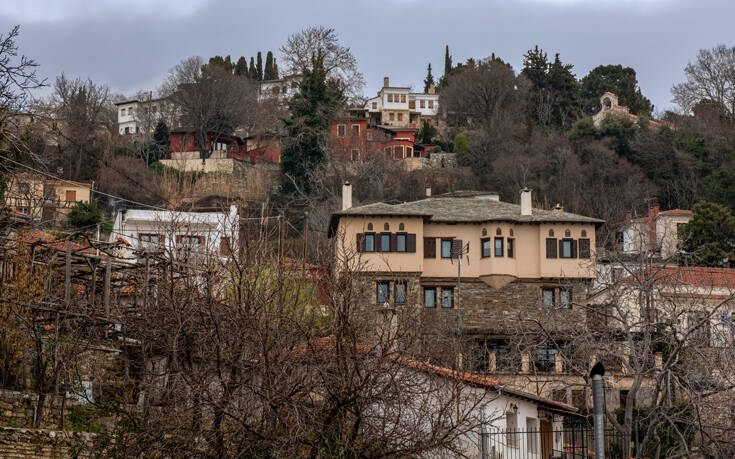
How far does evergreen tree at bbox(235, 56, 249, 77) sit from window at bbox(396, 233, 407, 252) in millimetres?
64463

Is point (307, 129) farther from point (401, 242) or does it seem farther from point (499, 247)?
point (499, 247)

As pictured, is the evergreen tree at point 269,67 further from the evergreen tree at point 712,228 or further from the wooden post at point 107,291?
the wooden post at point 107,291

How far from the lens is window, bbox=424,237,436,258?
46.0 meters

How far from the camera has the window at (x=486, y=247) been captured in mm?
45719

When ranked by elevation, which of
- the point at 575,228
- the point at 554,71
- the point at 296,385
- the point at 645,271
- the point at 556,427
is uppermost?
the point at 554,71

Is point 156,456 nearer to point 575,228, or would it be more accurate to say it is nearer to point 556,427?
point 556,427

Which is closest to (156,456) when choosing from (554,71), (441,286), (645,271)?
(645,271)

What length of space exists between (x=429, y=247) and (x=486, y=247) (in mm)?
2718

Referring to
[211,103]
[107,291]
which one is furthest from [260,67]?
[107,291]

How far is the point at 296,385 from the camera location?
582 inches

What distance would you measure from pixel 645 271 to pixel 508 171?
47.5 metres

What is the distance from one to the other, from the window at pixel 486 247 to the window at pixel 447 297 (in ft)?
7.43

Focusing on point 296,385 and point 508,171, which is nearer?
point 296,385

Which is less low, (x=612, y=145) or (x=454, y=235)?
(x=612, y=145)
